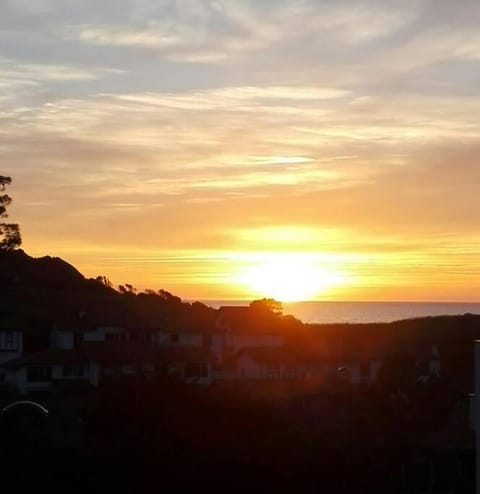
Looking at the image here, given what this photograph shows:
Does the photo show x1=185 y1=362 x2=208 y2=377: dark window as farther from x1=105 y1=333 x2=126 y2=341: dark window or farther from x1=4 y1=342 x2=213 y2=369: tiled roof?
x1=105 y1=333 x2=126 y2=341: dark window

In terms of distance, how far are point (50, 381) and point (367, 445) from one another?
29114 millimetres

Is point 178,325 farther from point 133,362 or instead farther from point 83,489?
point 83,489

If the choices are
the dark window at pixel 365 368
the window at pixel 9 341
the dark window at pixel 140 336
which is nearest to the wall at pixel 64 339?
the window at pixel 9 341

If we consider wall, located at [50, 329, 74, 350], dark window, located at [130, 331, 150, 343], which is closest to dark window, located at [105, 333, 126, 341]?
dark window, located at [130, 331, 150, 343]

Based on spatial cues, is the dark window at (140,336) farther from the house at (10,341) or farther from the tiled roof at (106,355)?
the house at (10,341)

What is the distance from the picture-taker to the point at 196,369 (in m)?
56.4

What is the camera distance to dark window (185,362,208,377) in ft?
181

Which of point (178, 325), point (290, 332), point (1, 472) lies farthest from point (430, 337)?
point (1, 472)

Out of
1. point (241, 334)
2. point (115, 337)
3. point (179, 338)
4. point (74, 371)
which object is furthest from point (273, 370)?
point (74, 371)

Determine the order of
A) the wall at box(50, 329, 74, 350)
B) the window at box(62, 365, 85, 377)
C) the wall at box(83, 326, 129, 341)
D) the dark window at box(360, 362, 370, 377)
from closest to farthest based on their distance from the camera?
the window at box(62, 365, 85, 377)
the wall at box(50, 329, 74, 350)
the wall at box(83, 326, 129, 341)
the dark window at box(360, 362, 370, 377)

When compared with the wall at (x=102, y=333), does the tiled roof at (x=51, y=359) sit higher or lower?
lower

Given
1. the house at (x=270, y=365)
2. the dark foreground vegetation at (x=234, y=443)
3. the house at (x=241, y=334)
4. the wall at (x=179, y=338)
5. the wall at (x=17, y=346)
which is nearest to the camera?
the dark foreground vegetation at (x=234, y=443)

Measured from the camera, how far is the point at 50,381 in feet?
182

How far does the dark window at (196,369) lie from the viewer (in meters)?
55.3
